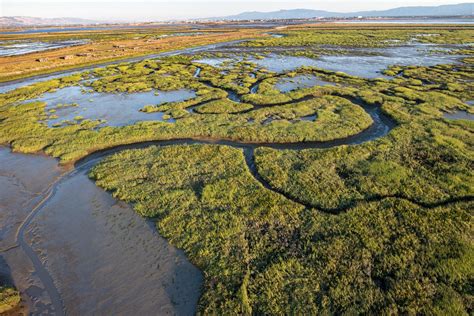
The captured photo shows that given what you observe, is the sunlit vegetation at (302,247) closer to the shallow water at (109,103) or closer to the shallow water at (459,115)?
the shallow water at (109,103)

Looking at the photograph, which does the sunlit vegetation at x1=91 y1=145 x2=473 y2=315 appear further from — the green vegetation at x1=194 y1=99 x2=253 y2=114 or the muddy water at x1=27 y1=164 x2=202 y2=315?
the green vegetation at x1=194 y1=99 x2=253 y2=114

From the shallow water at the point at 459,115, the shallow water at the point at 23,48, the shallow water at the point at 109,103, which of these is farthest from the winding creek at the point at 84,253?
the shallow water at the point at 23,48

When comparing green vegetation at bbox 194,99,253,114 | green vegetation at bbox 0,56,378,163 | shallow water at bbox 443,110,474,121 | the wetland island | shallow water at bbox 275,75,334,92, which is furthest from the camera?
shallow water at bbox 275,75,334,92

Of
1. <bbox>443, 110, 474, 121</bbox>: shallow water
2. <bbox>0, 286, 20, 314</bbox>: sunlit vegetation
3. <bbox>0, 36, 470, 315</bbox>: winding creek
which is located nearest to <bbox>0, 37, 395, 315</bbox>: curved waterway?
<bbox>0, 36, 470, 315</bbox>: winding creek

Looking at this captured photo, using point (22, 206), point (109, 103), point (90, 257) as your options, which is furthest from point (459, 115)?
point (109, 103)

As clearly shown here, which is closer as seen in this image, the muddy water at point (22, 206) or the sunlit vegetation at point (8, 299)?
the sunlit vegetation at point (8, 299)
